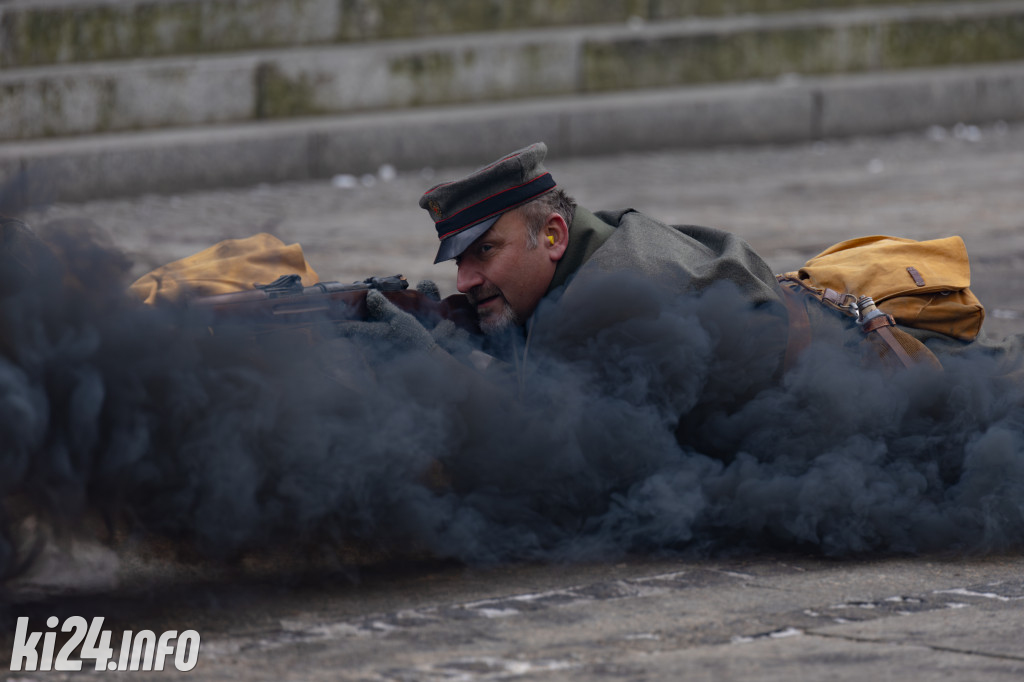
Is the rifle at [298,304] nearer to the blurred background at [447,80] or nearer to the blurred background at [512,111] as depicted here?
the blurred background at [512,111]

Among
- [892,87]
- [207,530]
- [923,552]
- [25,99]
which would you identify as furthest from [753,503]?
[892,87]

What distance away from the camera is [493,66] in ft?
34.4

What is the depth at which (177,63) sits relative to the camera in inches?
378

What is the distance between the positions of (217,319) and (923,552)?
1628 millimetres

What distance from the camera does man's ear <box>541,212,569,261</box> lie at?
3340 mm

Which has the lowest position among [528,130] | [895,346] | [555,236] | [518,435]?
[518,435]

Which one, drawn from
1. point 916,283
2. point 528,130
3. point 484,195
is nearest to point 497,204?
point 484,195

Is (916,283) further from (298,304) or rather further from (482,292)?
(298,304)

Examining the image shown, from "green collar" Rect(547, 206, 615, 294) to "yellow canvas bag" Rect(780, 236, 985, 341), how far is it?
0.54 metres

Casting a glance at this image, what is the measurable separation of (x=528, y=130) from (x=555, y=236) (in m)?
6.91

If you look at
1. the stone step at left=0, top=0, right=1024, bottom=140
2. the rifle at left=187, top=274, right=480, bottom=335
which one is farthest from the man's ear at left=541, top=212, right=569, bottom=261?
the stone step at left=0, top=0, right=1024, bottom=140

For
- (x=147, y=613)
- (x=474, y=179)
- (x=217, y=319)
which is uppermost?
(x=474, y=179)

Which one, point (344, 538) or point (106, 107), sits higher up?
point (106, 107)

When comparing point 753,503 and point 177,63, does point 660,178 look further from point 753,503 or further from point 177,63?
point 753,503
